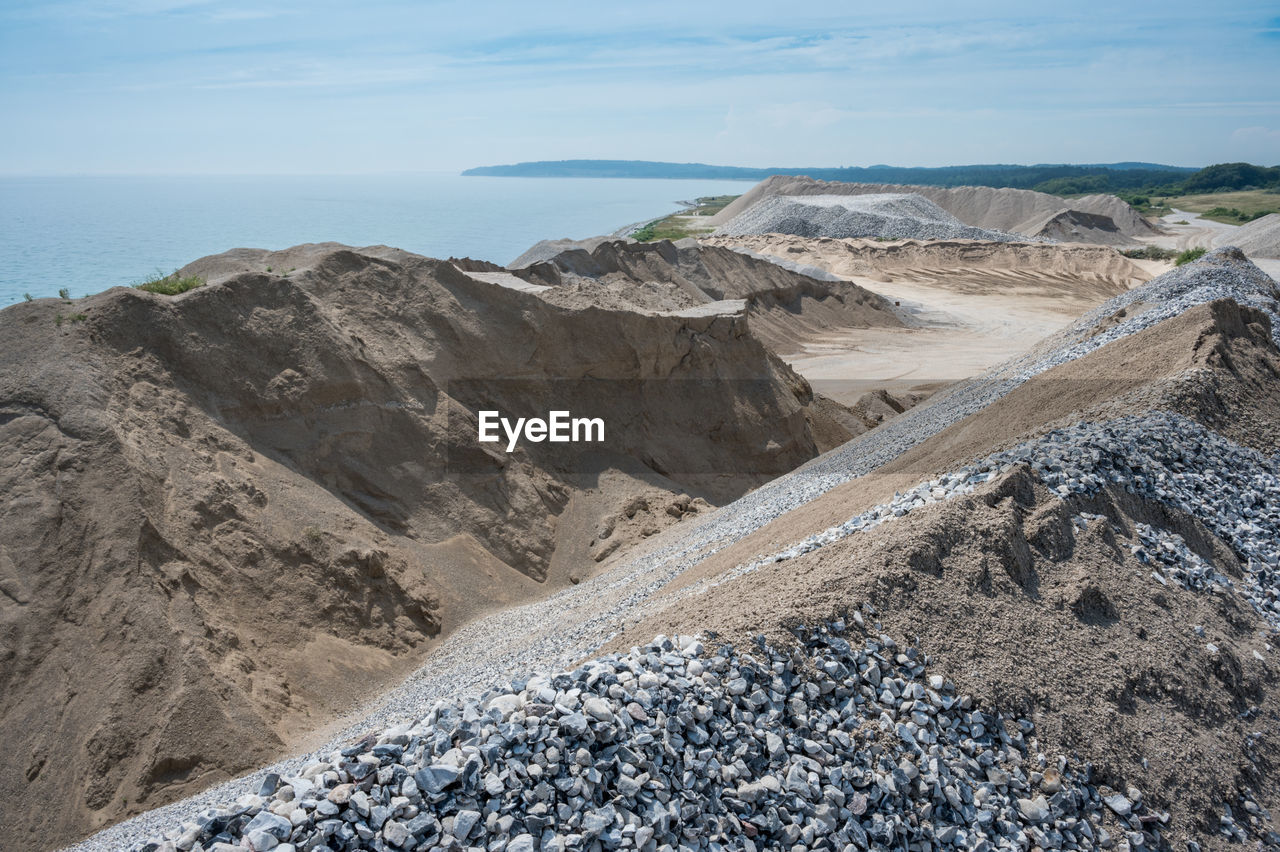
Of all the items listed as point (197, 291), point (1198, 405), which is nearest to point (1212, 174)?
point (1198, 405)

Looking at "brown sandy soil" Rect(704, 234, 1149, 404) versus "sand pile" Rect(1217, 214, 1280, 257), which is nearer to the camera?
"brown sandy soil" Rect(704, 234, 1149, 404)

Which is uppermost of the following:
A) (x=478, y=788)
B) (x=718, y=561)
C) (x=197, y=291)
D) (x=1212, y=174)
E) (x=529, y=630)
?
(x=1212, y=174)

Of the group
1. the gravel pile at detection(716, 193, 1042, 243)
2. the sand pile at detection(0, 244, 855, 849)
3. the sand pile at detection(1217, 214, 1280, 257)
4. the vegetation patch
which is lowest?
the sand pile at detection(0, 244, 855, 849)

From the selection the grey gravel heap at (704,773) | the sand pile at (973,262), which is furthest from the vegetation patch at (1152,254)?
the grey gravel heap at (704,773)

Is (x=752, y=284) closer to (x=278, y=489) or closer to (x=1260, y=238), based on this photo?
(x=278, y=489)

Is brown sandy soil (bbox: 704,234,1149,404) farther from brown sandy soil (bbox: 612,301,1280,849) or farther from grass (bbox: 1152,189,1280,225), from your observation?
grass (bbox: 1152,189,1280,225)

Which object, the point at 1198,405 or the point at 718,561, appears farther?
the point at 1198,405

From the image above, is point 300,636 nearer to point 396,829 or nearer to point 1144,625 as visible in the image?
point 396,829

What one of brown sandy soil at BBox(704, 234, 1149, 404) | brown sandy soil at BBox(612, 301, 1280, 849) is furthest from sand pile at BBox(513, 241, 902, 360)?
brown sandy soil at BBox(612, 301, 1280, 849)
